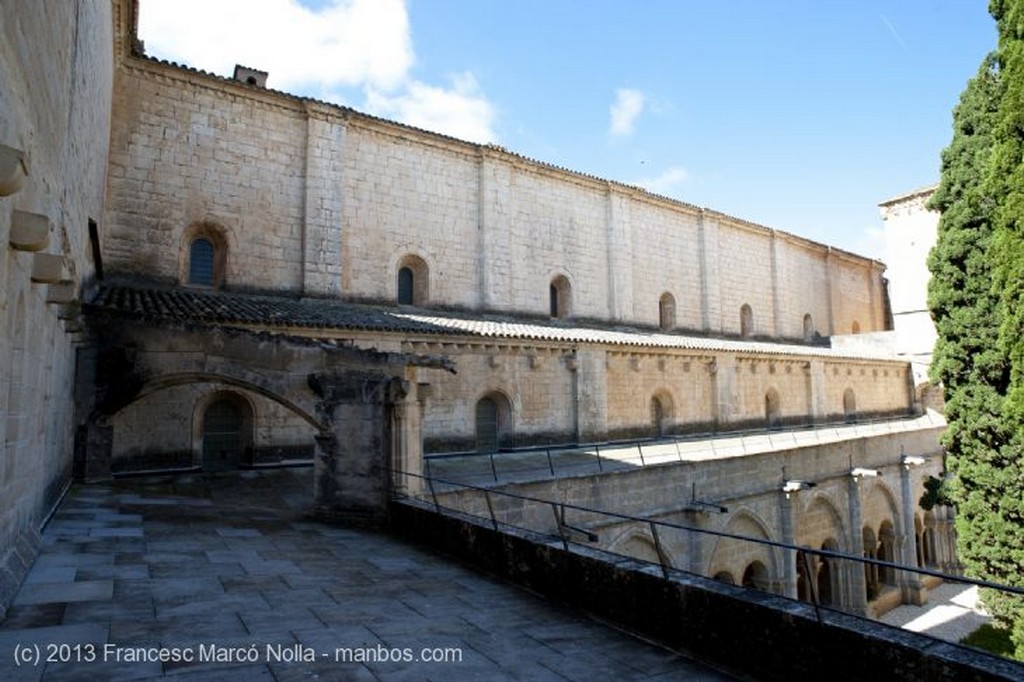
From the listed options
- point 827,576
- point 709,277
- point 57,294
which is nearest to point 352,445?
point 57,294

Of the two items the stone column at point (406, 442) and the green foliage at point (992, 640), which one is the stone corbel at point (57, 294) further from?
the green foliage at point (992, 640)

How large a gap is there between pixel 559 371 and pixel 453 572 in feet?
42.5

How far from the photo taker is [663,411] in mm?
22203

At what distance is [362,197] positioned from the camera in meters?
17.8

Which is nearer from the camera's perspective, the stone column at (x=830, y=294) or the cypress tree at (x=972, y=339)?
the cypress tree at (x=972, y=339)

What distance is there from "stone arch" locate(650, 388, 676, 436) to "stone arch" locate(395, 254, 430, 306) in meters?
8.94

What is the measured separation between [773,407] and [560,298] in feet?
35.6

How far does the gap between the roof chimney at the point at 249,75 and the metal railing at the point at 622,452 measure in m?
11.6

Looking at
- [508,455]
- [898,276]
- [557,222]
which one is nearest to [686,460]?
[508,455]

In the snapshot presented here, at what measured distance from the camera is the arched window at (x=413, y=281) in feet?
61.7

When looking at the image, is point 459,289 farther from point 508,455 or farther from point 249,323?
point 249,323

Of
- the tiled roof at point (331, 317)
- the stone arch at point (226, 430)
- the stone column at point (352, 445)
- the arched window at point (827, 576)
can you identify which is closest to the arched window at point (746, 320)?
the tiled roof at point (331, 317)

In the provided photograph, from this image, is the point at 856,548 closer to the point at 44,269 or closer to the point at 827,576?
the point at 827,576

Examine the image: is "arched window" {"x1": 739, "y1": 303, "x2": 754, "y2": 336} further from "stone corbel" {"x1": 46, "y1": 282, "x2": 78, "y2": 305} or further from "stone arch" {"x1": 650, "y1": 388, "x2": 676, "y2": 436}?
"stone corbel" {"x1": 46, "y1": 282, "x2": 78, "y2": 305}
